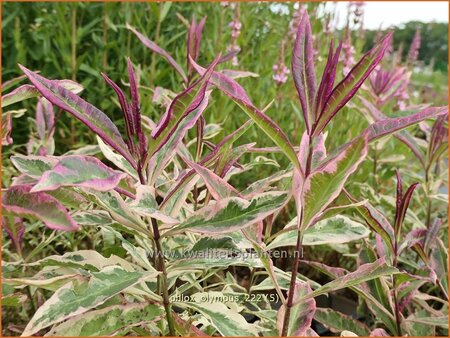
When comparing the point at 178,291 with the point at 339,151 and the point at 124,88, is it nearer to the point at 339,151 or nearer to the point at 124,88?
the point at 339,151

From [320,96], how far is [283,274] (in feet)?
1.58

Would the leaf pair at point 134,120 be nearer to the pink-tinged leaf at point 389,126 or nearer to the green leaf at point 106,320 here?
the green leaf at point 106,320

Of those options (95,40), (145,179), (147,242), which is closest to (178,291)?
(147,242)

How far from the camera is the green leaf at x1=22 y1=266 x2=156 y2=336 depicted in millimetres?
760

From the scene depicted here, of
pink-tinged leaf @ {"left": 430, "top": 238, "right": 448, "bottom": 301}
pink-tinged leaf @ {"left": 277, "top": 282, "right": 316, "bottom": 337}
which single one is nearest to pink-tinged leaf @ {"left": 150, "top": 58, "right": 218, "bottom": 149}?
pink-tinged leaf @ {"left": 277, "top": 282, "right": 316, "bottom": 337}

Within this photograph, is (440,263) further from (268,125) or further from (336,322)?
(268,125)

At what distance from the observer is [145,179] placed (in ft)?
2.97

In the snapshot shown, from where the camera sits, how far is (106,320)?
2.92 feet

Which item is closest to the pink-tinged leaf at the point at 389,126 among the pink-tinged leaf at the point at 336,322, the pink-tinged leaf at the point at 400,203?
the pink-tinged leaf at the point at 400,203

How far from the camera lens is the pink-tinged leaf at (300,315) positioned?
37.5 inches

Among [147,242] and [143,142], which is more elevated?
[143,142]

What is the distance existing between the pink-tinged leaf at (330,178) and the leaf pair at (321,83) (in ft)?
0.22

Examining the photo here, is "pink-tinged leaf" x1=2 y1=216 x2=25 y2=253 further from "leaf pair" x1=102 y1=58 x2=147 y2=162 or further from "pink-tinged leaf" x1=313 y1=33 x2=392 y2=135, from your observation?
"pink-tinged leaf" x1=313 y1=33 x2=392 y2=135

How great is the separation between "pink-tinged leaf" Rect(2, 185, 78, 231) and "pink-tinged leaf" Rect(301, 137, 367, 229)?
35 centimetres
